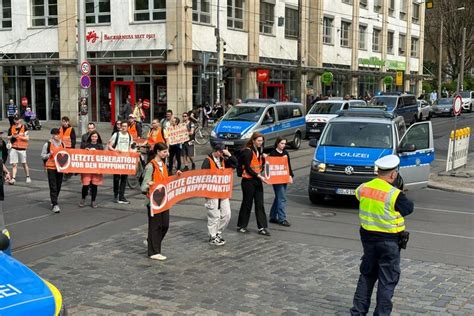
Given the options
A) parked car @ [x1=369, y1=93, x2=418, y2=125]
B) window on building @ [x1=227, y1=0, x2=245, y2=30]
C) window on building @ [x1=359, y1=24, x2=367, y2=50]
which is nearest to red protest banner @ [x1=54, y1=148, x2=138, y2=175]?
window on building @ [x1=227, y1=0, x2=245, y2=30]

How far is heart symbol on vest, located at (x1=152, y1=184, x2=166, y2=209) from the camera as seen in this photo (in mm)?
8305

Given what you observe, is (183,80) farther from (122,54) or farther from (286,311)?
(286,311)

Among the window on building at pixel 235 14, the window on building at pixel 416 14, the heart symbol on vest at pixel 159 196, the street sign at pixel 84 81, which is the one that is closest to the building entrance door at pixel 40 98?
the street sign at pixel 84 81

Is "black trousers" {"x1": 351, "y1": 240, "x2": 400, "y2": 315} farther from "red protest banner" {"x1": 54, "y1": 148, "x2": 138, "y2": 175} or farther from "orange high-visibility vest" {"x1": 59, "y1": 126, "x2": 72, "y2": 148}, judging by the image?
"orange high-visibility vest" {"x1": 59, "y1": 126, "x2": 72, "y2": 148}

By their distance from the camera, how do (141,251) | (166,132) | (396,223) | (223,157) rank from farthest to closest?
(166,132) → (223,157) → (141,251) → (396,223)

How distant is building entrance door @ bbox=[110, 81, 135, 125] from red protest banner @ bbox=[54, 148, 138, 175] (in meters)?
19.9

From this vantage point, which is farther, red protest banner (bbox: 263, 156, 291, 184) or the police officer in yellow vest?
red protest banner (bbox: 263, 156, 291, 184)

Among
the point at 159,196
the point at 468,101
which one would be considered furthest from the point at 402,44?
the point at 159,196

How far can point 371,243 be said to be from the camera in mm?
5637

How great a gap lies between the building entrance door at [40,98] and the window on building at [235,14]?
11.7 metres

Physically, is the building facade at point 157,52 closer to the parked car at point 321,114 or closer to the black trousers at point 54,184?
the parked car at point 321,114

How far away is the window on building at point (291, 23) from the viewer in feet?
136

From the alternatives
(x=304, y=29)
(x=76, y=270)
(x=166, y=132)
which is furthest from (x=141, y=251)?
(x=304, y=29)

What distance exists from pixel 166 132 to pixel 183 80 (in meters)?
14.2
